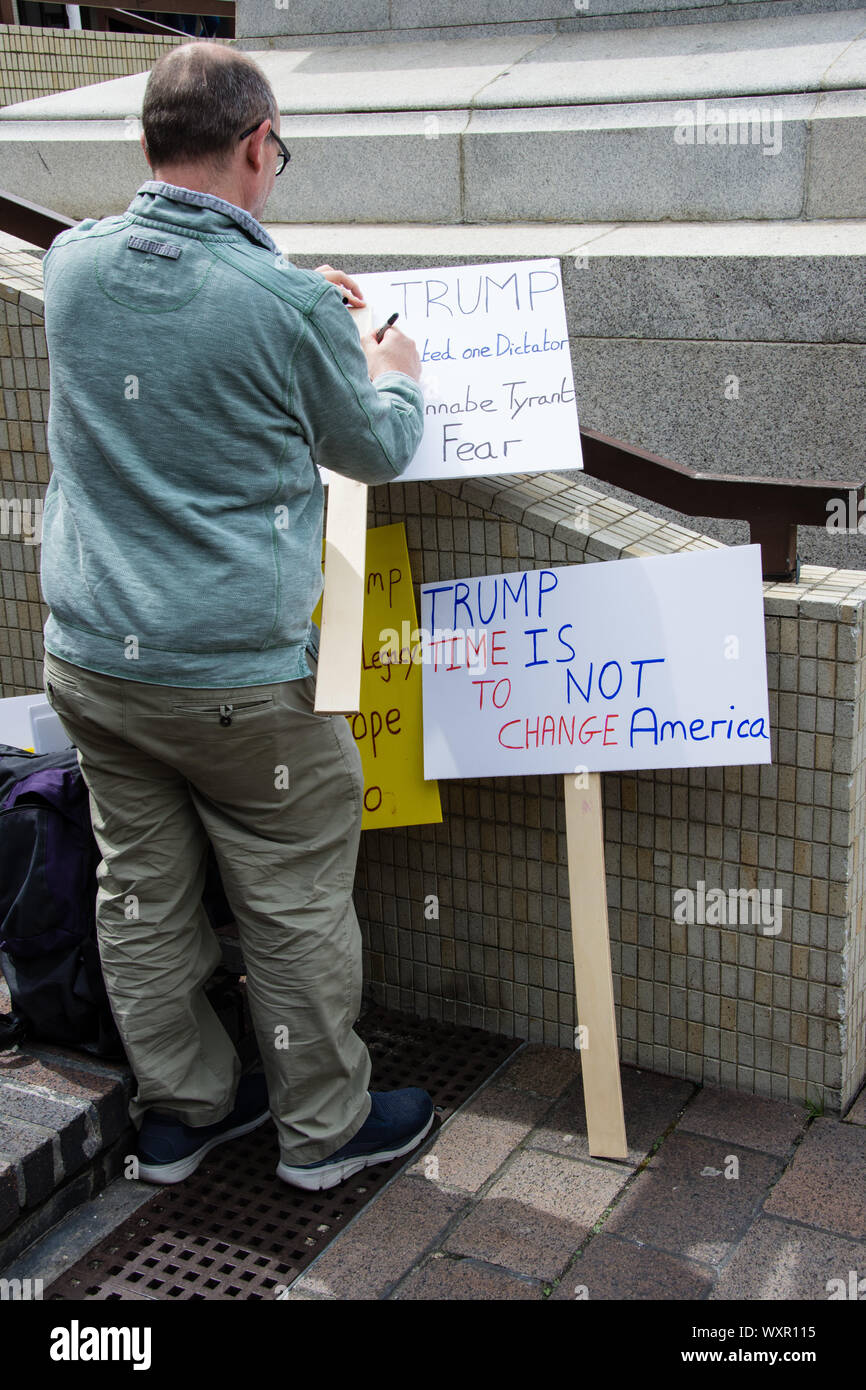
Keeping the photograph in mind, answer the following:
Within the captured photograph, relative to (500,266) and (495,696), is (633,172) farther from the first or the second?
(495,696)

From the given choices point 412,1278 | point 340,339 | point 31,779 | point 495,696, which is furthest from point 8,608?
→ point 412,1278

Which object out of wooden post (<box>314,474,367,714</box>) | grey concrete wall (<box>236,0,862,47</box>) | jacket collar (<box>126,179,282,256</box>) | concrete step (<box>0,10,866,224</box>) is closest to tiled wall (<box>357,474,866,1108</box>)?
wooden post (<box>314,474,367,714</box>)

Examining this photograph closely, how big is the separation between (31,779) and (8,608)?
3.21 ft

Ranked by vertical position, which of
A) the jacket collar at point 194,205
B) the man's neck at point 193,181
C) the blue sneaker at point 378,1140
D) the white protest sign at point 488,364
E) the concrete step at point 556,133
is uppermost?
the concrete step at point 556,133

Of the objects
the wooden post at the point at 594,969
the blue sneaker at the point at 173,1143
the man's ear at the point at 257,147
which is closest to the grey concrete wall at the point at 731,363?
the wooden post at the point at 594,969

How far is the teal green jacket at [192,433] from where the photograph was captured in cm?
230

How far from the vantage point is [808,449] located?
450cm

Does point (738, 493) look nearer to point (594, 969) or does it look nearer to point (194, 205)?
point (594, 969)

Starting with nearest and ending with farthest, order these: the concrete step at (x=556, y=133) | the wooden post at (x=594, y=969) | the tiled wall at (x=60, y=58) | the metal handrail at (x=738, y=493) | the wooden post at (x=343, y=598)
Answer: the wooden post at (x=343, y=598) → the metal handrail at (x=738, y=493) → the wooden post at (x=594, y=969) → the concrete step at (x=556, y=133) → the tiled wall at (x=60, y=58)

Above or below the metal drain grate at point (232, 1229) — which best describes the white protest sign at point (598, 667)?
above

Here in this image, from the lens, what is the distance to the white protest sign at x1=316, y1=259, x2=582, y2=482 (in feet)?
9.48

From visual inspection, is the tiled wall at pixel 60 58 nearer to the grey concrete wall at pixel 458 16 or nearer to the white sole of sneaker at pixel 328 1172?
the grey concrete wall at pixel 458 16

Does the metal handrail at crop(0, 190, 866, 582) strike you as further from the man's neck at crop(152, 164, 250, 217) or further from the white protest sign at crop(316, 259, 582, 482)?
the man's neck at crop(152, 164, 250, 217)

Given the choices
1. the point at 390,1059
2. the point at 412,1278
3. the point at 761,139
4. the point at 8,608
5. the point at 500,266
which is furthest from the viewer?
the point at 761,139
